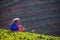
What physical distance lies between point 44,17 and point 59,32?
878 mm

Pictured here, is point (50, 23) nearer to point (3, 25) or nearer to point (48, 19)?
point (48, 19)

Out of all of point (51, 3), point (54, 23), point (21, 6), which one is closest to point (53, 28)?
point (54, 23)

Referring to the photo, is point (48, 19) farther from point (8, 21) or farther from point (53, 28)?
point (8, 21)

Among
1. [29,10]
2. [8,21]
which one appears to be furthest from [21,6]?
[8,21]

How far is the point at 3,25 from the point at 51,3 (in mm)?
2248

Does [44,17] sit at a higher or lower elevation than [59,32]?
higher

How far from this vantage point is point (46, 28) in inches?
301

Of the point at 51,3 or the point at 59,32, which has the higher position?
the point at 51,3

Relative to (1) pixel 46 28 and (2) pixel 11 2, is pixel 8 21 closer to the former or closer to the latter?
(2) pixel 11 2

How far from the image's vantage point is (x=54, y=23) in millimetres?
7805

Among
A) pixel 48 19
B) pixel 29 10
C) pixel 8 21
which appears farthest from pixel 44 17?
pixel 8 21

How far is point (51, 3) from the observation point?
8.06m

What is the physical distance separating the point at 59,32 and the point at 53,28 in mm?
303

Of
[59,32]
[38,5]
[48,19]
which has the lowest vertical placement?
[59,32]
